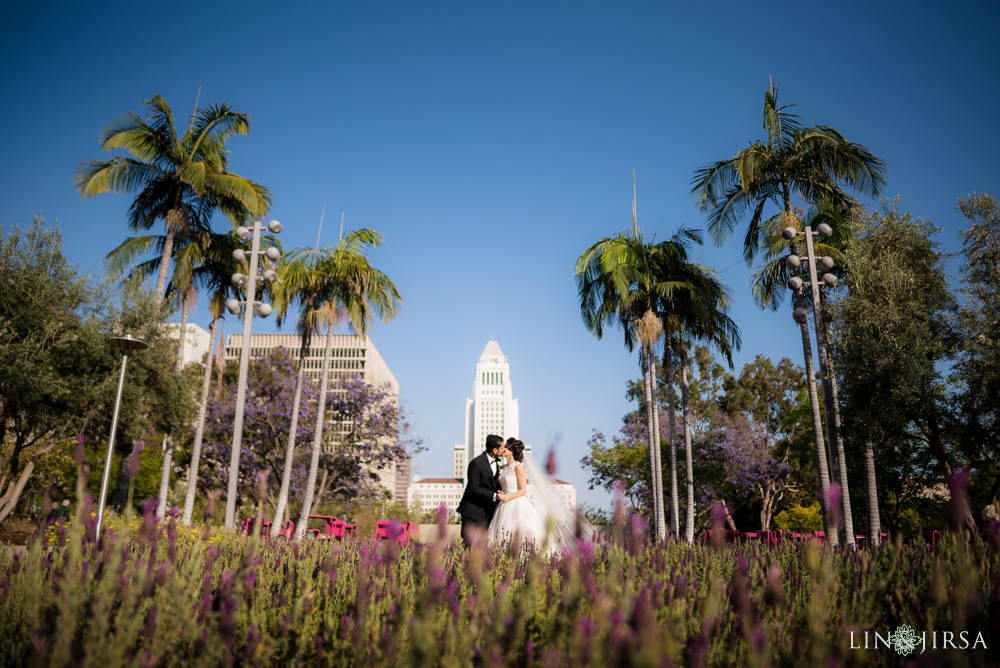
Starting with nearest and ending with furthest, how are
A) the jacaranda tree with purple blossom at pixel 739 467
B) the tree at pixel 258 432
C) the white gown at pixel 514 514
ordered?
the white gown at pixel 514 514 < the tree at pixel 258 432 < the jacaranda tree with purple blossom at pixel 739 467

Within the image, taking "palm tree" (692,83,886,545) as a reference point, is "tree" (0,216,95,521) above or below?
below

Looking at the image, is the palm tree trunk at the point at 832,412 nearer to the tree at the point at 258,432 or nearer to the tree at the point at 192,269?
the tree at the point at 192,269

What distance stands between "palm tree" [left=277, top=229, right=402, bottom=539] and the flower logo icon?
18823 mm

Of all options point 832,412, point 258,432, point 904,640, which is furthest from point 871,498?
point 258,432

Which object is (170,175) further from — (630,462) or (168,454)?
(630,462)

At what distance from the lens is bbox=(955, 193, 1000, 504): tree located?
12398mm

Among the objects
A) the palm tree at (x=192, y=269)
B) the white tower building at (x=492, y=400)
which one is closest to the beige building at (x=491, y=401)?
the white tower building at (x=492, y=400)

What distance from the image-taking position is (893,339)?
12.7 m

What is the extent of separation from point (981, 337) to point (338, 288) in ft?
59.2

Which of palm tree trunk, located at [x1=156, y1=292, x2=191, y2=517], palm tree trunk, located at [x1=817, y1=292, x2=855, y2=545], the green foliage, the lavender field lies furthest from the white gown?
the green foliage

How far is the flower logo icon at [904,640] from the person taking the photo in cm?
226

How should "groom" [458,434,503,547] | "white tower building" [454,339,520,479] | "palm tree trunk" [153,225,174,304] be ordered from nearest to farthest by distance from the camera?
"groom" [458,434,503,547]
"palm tree trunk" [153,225,174,304]
"white tower building" [454,339,520,479]

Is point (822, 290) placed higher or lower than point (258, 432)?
higher

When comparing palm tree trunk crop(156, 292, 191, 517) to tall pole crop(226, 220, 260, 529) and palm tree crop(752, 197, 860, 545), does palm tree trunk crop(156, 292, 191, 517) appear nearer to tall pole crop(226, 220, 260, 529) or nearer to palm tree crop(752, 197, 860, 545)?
tall pole crop(226, 220, 260, 529)
